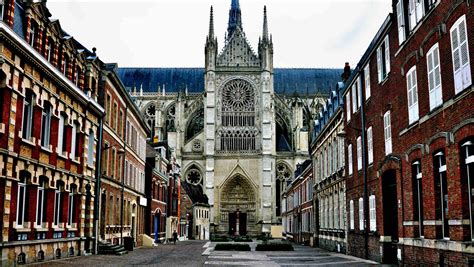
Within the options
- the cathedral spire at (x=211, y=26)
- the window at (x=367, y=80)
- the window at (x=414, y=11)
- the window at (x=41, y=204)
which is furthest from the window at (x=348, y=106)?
the cathedral spire at (x=211, y=26)

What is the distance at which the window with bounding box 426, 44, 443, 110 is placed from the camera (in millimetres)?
14641

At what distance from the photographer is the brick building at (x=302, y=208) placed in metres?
45.5

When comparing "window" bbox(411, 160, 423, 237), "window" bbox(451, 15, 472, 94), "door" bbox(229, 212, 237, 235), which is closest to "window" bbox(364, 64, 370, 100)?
"window" bbox(411, 160, 423, 237)

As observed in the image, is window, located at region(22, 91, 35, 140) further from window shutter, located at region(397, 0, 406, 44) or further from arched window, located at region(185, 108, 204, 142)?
arched window, located at region(185, 108, 204, 142)

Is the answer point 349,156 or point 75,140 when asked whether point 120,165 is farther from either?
point 349,156

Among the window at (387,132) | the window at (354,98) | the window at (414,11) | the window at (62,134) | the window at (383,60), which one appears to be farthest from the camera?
the window at (354,98)

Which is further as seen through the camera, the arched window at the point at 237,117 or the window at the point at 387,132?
the arched window at the point at 237,117

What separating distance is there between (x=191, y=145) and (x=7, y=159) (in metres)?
64.6

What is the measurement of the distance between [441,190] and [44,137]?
14318 mm

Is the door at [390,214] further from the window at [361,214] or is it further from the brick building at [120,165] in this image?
the brick building at [120,165]

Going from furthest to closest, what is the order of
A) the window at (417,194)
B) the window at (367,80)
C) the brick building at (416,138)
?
1. the window at (367,80)
2. the window at (417,194)
3. the brick building at (416,138)

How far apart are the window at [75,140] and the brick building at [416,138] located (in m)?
12.9

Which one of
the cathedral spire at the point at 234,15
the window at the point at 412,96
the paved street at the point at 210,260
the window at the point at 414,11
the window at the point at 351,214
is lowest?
the paved street at the point at 210,260

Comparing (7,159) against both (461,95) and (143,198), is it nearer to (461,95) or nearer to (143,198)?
(461,95)
